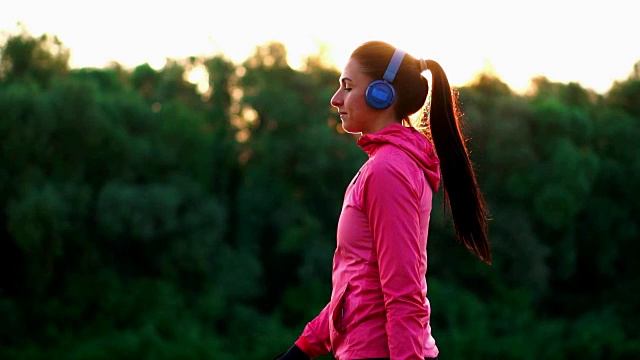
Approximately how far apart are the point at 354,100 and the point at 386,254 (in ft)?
1.24

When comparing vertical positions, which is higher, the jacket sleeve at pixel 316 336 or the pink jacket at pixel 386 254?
the pink jacket at pixel 386 254

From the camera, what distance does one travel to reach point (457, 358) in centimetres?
1884

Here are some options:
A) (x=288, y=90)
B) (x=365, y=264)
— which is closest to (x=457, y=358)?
(x=288, y=90)

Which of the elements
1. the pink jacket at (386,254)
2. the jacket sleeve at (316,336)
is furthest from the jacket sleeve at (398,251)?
the jacket sleeve at (316,336)

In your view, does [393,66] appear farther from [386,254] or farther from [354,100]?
[386,254]

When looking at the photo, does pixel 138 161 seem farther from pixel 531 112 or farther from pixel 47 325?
pixel 531 112

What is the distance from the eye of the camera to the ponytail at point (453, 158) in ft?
7.00

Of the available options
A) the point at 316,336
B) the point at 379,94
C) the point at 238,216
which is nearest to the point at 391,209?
the point at 379,94

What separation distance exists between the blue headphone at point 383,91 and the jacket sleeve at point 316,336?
514 millimetres

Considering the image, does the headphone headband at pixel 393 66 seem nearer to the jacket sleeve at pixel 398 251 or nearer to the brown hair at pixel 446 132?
the brown hair at pixel 446 132

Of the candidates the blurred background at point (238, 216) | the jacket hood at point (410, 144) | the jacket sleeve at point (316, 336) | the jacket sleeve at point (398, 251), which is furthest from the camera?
the blurred background at point (238, 216)

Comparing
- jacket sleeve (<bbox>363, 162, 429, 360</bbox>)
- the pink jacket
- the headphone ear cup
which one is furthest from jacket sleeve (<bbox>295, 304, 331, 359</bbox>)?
the headphone ear cup

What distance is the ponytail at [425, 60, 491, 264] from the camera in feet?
7.00

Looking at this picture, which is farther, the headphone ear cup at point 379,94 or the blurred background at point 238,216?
the blurred background at point 238,216
